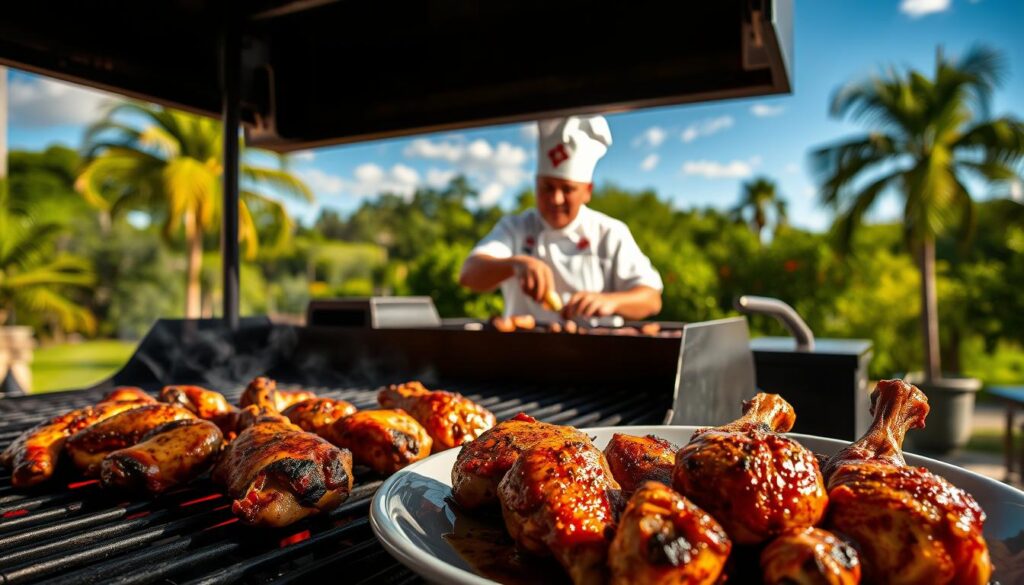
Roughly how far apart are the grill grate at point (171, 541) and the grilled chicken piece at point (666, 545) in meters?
0.38

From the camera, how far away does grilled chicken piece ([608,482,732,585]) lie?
2.27 feet

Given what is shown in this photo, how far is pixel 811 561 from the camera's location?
26.0 inches

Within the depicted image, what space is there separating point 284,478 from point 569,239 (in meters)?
3.76

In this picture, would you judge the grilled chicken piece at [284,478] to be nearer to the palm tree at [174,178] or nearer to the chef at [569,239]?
the chef at [569,239]

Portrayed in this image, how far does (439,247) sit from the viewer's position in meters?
13.8

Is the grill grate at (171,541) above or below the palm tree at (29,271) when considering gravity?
below

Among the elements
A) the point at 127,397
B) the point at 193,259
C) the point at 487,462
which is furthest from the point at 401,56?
the point at 193,259

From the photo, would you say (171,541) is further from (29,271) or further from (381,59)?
(29,271)

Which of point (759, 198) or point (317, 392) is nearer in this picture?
point (317, 392)

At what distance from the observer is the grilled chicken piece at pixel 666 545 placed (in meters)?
0.69

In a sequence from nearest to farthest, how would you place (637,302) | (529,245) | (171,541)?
1. (171,541)
2. (637,302)
3. (529,245)

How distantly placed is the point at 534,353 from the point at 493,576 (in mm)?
2069

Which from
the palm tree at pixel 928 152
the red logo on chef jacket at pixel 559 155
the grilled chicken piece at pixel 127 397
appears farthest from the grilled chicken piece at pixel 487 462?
the palm tree at pixel 928 152

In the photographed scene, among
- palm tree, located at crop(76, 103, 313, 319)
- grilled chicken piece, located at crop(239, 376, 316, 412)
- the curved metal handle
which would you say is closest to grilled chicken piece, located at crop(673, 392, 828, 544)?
grilled chicken piece, located at crop(239, 376, 316, 412)
